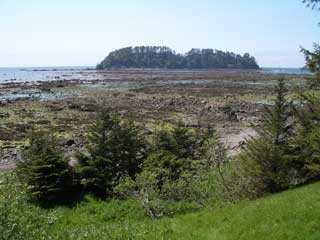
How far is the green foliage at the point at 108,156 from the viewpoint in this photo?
24641 mm

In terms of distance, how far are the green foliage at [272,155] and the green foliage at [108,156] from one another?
8285mm

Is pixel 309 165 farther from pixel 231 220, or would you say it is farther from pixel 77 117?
pixel 77 117

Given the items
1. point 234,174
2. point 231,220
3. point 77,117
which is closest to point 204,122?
point 77,117

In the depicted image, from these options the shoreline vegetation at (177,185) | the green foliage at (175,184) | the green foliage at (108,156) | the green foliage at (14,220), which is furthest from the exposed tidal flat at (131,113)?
the green foliage at (14,220)

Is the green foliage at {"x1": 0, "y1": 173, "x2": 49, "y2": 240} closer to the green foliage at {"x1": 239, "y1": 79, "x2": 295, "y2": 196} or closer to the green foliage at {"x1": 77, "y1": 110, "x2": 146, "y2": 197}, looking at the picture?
the green foliage at {"x1": 239, "y1": 79, "x2": 295, "y2": 196}

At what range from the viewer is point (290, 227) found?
1177cm

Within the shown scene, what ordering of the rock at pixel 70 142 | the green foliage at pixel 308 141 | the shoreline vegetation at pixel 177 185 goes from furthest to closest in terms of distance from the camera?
1. the rock at pixel 70 142
2. the green foliage at pixel 308 141
3. the shoreline vegetation at pixel 177 185

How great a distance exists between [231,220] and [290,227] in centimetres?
276

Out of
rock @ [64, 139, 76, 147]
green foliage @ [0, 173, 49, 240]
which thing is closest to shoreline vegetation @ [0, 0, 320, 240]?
green foliage @ [0, 173, 49, 240]

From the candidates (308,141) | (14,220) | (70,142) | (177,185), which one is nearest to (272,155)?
(308,141)

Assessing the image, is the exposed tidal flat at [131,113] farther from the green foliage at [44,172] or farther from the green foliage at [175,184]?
the green foliage at [175,184]

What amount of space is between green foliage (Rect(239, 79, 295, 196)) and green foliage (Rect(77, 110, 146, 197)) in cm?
829

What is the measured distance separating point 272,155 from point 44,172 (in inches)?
501

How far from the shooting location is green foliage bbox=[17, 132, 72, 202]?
2328 centimetres
